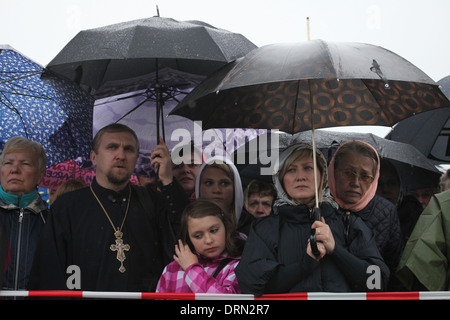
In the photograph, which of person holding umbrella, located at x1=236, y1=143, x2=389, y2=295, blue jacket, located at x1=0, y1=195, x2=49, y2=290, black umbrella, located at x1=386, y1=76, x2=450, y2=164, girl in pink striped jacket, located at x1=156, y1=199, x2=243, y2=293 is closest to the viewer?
person holding umbrella, located at x1=236, y1=143, x2=389, y2=295

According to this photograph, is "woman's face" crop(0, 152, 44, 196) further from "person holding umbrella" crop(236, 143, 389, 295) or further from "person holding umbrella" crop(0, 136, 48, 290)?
"person holding umbrella" crop(236, 143, 389, 295)

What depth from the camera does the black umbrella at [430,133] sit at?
524 centimetres

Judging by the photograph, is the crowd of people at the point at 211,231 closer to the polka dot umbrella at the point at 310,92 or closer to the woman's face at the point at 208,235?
the woman's face at the point at 208,235

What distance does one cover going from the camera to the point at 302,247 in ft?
11.7

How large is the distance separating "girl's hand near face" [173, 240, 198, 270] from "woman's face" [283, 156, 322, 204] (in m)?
0.73

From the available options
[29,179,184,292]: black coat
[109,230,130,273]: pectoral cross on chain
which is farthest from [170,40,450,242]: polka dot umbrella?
[109,230,130,273]: pectoral cross on chain

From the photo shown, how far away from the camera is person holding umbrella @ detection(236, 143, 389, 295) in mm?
3426

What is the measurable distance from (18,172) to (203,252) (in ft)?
5.03

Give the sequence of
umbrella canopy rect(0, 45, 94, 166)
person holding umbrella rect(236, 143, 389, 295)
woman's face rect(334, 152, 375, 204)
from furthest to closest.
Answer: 1. umbrella canopy rect(0, 45, 94, 166)
2. woman's face rect(334, 152, 375, 204)
3. person holding umbrella rect(236, 143, 389, 295)

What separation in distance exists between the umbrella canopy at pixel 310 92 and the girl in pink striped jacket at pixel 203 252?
738 millimetres

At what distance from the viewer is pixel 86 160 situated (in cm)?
580
